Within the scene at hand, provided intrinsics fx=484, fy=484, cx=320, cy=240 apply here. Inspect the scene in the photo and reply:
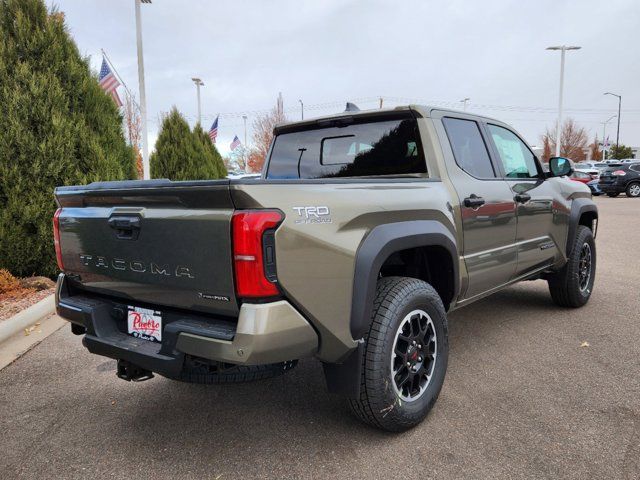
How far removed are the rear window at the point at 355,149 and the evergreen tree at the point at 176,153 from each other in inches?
370

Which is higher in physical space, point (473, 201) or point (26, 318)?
point (473, 201)

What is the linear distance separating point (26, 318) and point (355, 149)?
3.70 m

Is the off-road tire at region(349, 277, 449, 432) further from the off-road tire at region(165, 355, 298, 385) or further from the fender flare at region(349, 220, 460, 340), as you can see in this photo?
the off-road tire at region(165, 355, 298, 385)

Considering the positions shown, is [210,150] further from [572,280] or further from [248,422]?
[248,422]

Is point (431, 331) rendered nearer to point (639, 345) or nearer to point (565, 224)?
point (639, 345)

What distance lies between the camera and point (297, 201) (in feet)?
7.10

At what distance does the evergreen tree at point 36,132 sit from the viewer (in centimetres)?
589

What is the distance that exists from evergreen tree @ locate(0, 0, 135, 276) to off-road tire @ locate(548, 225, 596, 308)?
579 centimetres

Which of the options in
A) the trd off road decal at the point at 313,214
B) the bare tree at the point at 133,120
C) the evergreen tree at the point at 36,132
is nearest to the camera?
the trd off road decal at the point at 313,214

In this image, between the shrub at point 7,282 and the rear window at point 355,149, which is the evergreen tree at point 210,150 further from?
the rear window at point 355,149

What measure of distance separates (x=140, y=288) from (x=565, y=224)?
159 inches

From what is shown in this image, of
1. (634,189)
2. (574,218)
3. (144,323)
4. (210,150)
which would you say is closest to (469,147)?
(574,218)

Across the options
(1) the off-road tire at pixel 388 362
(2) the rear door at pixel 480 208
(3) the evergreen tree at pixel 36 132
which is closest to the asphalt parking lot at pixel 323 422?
(1) the off-road tire at pixel 388 362

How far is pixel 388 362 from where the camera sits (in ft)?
8.25
